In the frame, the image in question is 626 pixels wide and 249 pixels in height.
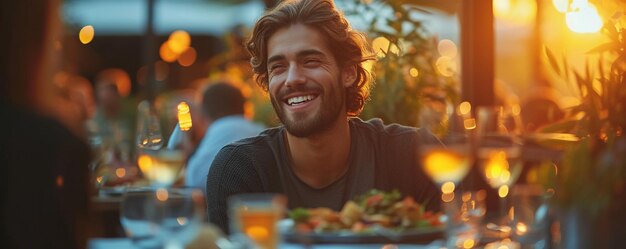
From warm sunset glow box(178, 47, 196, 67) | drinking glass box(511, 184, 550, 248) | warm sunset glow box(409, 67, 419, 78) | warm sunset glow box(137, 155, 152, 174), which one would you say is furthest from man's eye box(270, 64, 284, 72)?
warm sunset glow box(178, 47, 196, 67)

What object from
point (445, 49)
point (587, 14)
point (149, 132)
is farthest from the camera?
point (445, 49)

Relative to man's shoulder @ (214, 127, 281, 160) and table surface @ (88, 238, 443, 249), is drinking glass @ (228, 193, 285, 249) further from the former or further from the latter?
man's shoulder @ (214, 127, 281, 160)

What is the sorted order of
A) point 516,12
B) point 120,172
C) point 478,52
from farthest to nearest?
point 516,12 < point 120,172 < point 478,52

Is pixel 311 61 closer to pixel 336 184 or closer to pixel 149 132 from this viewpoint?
pixel 336 184

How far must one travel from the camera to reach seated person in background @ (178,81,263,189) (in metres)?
5.96

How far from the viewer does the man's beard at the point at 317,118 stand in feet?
11.9

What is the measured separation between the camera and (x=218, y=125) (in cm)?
650

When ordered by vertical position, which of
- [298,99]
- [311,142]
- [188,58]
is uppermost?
[188,58]

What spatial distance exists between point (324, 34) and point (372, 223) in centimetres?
113

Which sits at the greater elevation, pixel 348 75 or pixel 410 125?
pixel 348 75

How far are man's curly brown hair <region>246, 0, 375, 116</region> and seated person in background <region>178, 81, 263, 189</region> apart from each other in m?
1.90

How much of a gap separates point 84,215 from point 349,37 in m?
1.86

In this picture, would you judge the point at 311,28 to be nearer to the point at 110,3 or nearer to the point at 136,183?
the point at 136,183

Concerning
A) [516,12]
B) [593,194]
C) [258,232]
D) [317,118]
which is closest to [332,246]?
[258,232]
